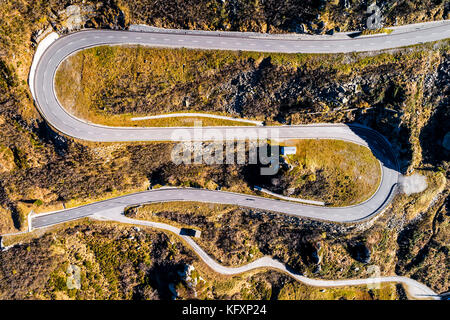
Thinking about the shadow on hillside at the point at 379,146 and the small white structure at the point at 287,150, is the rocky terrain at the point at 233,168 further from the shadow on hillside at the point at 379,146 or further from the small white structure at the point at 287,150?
the small white structure at the point at 287,150

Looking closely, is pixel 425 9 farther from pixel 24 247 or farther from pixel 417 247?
pixel 24 247

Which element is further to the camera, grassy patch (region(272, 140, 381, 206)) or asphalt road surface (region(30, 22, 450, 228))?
grassy patch (region(272, 140, 381, 206))

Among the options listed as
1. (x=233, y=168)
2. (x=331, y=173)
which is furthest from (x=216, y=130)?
(x=331, y=173)

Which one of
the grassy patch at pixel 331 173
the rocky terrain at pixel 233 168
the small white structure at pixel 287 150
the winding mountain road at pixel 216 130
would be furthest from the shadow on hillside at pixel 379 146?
the small white structure at pixel 287 150

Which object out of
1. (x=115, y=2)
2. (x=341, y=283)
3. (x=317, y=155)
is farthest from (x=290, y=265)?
(x=115, y=2)

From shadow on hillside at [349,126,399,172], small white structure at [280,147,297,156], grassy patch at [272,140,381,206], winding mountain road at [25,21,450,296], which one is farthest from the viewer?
shadow on hillside at [349,126,399,172]

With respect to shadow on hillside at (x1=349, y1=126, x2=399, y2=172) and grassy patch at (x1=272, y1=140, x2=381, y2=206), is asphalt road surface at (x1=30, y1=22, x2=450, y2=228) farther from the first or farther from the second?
grassy patch at (x1=272, y1=140, x2=381, y2=206)

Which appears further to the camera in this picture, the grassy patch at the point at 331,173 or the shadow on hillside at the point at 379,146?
the shadow on hillside at the point at 379,146

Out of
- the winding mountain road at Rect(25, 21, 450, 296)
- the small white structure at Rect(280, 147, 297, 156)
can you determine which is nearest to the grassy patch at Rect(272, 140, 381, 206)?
the small white structure at Rect(280, 147, 297, 156)
